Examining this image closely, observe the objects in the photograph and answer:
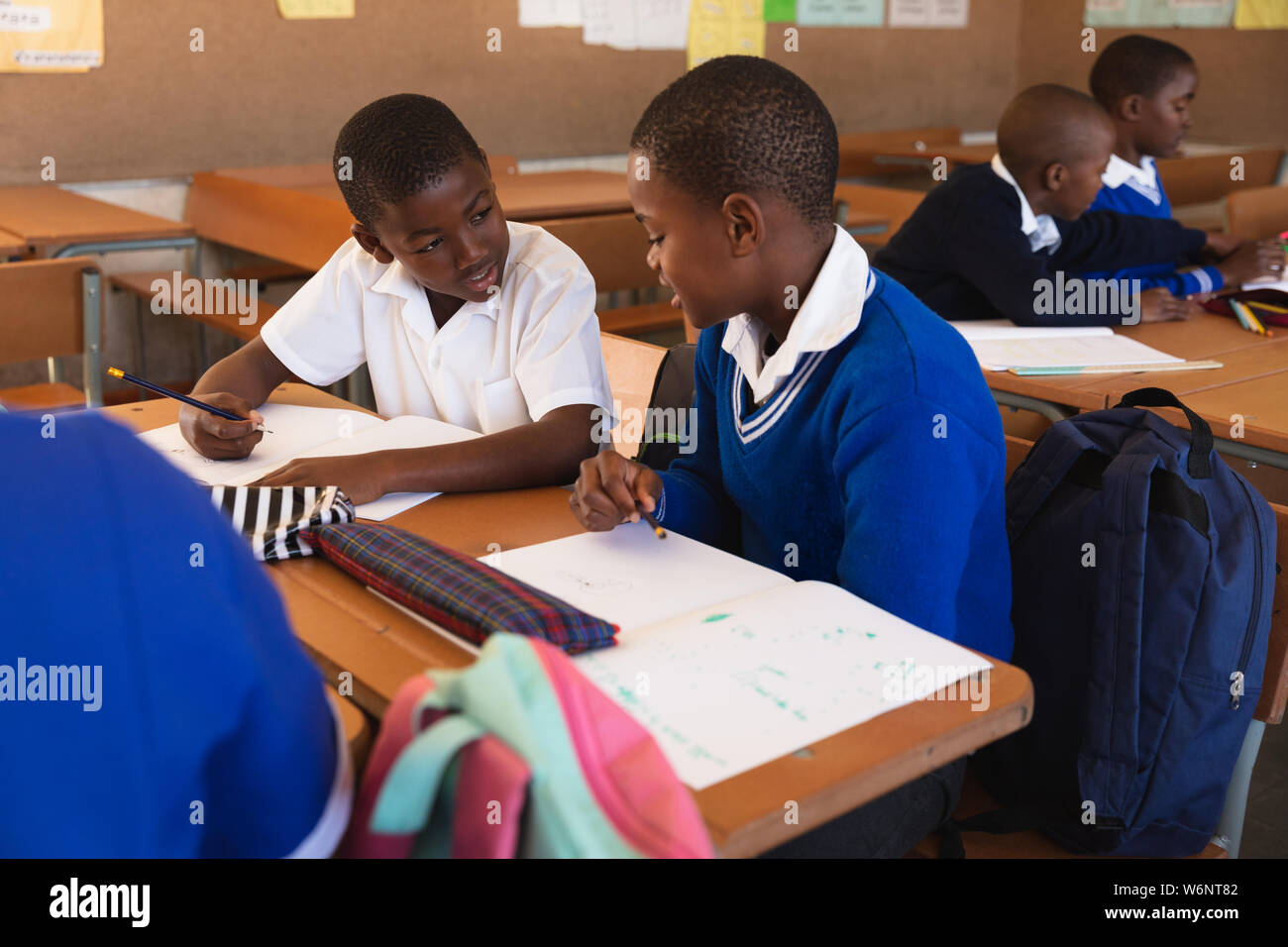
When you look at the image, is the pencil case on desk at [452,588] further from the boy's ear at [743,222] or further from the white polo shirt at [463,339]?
the white polo shirt at [463,339]

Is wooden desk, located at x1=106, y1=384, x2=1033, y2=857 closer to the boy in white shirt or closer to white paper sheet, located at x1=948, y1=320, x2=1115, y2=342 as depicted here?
the boy in white shirt

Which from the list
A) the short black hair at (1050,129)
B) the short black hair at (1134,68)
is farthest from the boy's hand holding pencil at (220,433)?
the short black hair at (1134,68)

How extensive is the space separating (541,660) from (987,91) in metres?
5.92

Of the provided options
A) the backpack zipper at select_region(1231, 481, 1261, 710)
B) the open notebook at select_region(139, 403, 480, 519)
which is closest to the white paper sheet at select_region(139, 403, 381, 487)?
the open notebook at select_region(139, 403, 480, 519)

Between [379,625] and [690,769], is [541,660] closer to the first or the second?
[690,769]

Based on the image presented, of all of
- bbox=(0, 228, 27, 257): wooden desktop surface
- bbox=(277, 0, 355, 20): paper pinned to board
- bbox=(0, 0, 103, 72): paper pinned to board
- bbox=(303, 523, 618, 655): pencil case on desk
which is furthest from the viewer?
bbox=(277, 0, 355, 20): paper pinned to board

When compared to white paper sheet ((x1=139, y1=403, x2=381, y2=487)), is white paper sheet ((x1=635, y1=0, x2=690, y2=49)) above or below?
above

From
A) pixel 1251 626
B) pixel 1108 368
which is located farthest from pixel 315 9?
pixel 1251 626

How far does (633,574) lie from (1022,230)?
164cm

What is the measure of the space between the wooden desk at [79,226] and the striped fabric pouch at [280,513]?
213 centimetres

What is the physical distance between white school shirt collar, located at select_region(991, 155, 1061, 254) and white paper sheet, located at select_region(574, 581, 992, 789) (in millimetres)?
1661

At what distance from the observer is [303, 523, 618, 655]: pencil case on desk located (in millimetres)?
870

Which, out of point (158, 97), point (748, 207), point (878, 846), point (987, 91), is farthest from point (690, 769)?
point (987, 91)

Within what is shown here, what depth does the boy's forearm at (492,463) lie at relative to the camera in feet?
4.34
